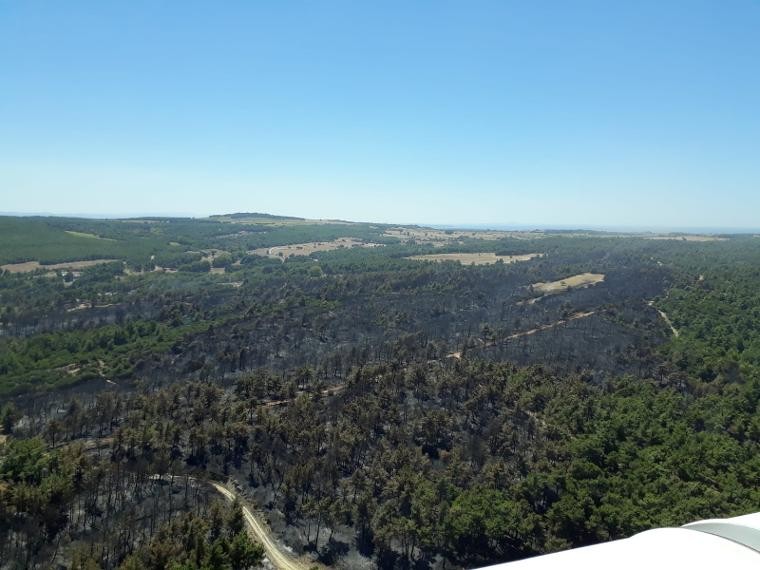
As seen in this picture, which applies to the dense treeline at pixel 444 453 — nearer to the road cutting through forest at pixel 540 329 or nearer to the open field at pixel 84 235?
the road cutting through forest at pixel 540 329

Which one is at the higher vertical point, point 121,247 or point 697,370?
point 121,247

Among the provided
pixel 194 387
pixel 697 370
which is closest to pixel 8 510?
pixel 194 387

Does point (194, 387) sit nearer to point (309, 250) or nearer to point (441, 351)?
point (441, 351)

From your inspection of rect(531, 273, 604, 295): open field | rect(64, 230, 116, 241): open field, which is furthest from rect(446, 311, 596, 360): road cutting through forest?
rect(64, 230, 116, 241): open field

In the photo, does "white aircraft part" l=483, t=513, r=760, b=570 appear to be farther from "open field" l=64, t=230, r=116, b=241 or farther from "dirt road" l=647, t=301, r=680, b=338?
"open field" l=64, t=230, r=116, b=241

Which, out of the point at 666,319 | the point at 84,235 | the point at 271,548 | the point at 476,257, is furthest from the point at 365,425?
the point at 84,235

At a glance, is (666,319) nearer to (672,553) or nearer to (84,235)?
(672,553)
